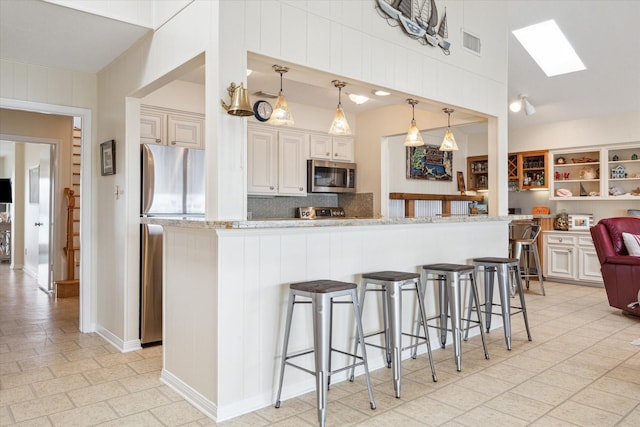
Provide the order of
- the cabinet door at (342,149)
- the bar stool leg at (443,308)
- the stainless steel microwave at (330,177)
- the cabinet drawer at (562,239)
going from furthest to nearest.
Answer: the cabinet drawer at (562,239), the cabinet door at (342,149), the stainless steel microwave at (330,177), the bar stool leg at (443,308)

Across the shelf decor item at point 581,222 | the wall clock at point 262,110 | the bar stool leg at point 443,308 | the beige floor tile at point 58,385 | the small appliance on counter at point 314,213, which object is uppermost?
the wall clock at point 262,110

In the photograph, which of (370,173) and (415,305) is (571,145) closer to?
(370,173)

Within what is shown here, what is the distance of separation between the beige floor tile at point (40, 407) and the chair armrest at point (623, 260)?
506 cm

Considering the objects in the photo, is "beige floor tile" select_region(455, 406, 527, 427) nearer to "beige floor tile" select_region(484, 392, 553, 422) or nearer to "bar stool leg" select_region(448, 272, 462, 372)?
"beige floor tile" select_region(484, 392, 553, 422)

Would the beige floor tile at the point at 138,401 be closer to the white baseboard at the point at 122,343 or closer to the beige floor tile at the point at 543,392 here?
the white baseboard at the point at 122,343

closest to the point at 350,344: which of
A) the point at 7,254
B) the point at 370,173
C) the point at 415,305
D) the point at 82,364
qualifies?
the point at 415,305

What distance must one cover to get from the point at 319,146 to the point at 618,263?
3.61 meters

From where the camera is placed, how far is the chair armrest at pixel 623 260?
473cm

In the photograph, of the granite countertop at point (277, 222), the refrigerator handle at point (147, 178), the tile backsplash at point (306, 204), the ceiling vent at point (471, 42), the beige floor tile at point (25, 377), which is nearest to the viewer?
the granite countertop at point (277, 222)

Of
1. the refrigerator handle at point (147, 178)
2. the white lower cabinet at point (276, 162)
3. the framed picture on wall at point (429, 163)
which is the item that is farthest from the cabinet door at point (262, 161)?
the framed picture on wall at point (429, 163)

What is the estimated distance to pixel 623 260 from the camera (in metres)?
4.81

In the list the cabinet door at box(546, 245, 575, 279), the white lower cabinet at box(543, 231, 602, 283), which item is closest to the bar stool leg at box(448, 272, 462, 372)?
the white lower cabinet at box(543, 231, 602, 283)

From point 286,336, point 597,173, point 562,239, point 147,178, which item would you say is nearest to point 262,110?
point 147,178

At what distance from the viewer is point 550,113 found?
6.82 m
